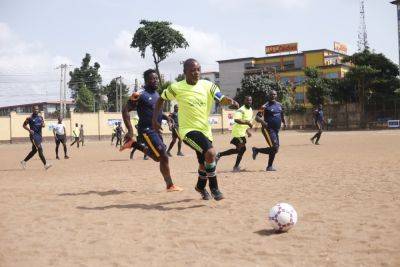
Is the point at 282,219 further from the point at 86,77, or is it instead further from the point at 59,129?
the point at 86,77

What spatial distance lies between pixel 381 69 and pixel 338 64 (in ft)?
74.7

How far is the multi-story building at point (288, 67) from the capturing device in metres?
78.4

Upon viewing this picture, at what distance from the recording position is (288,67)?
282 feet

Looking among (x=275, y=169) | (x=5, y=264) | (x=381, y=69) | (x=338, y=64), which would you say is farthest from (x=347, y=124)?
(x=5, y=264)

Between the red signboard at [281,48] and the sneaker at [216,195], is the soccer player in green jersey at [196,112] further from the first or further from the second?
the red signboard at [281,48]

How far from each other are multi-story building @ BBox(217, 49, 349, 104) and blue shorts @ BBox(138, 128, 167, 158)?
223 ft

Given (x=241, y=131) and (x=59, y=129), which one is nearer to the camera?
(x=241, y=131)

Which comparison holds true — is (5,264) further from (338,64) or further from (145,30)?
(338,64)

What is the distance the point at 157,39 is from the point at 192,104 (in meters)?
57.9

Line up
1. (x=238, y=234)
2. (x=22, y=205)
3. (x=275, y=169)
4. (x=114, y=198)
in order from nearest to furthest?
(x=238, y=234), (x=22, y=205), (x=114, y=198), (x=275, y=169)

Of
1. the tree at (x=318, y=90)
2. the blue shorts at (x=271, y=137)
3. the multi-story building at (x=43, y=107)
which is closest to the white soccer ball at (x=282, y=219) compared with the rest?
the blue shorts at (x=271, y=137)

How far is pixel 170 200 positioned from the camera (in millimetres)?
7496

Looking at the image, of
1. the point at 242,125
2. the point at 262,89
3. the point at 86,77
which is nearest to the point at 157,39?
the point at 262,89

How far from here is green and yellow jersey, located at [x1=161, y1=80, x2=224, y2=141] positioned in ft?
23.6
